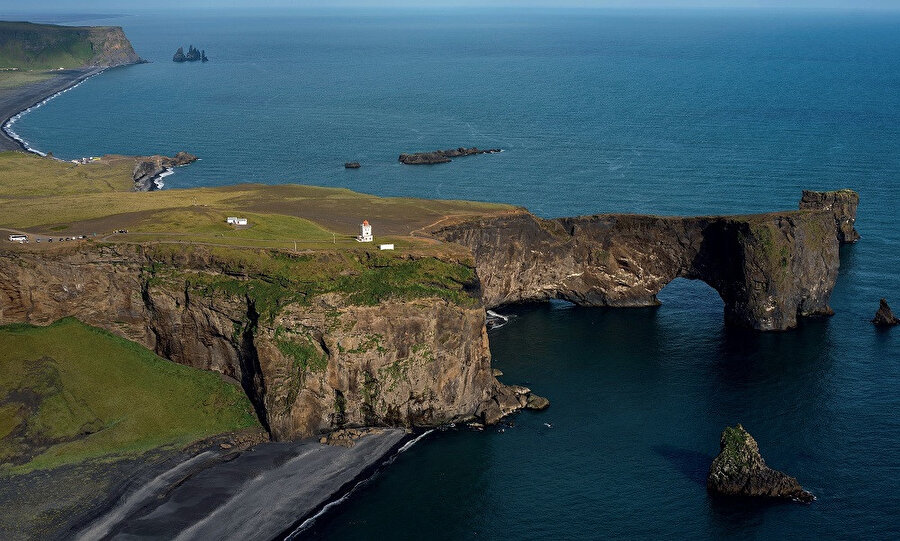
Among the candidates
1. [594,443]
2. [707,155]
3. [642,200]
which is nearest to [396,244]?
[594,443]

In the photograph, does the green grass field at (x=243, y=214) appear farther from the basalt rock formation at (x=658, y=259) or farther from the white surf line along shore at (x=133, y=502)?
the white surf line along shore at (x=133, y=502)

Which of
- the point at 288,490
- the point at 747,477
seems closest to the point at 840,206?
the point at 747,477

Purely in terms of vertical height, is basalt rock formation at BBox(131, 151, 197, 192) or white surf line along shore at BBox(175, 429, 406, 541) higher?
basalt rock formation at BBox(131, 151, 197, 192)

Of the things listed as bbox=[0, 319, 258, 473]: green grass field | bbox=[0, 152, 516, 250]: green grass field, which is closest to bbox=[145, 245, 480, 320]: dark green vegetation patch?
bbox=[0, 152, 516, 250]: green grass field

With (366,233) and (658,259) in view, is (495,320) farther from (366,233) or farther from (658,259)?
(366,233)

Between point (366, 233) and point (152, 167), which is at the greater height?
point (366, 233)

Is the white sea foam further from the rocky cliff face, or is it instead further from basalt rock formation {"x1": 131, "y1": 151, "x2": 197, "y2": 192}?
basalt rock formation {"x1": 131, "y1": 151, "x2": 197, "y2": 192}
